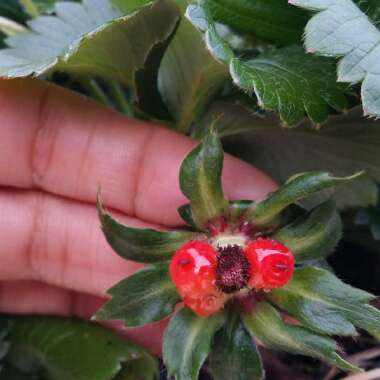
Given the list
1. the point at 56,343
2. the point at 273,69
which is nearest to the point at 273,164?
the point at 273,69

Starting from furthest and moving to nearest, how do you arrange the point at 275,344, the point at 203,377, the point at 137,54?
the point at 203,377
the point at 137,54
the point at 275,344

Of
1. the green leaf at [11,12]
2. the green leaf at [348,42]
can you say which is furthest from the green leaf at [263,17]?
the green leaf at [11,12]

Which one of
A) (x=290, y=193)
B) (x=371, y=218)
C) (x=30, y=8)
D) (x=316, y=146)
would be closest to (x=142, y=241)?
(x=290, y=193)

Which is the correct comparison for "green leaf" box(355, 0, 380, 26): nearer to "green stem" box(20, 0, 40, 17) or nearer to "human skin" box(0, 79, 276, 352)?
"human skin" box(0, 79, 276, 352)

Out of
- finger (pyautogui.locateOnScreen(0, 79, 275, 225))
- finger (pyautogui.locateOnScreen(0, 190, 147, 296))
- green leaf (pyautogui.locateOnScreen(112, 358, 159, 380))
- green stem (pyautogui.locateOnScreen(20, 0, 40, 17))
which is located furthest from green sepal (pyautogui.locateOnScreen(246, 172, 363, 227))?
green stem (pyautogui.locateOnScreen(20, 0, 40, 17))

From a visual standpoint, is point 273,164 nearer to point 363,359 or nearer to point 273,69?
point 273,69

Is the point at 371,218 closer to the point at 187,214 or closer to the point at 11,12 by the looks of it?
the point at 187,214

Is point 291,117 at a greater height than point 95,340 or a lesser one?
greater
